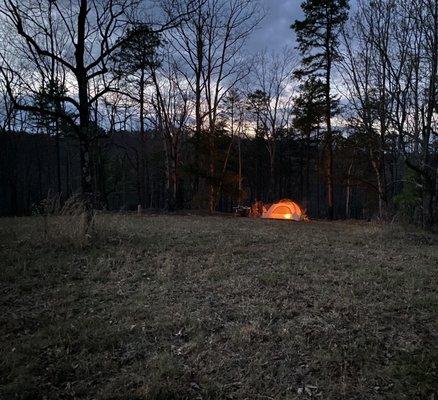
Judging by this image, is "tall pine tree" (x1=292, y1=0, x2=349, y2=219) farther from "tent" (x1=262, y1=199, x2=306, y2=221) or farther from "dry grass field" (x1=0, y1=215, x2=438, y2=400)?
"dry grass field" (x1=0, y1=215, x2=438, y2=400)

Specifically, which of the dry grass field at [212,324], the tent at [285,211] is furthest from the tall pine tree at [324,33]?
the dry grass field at [212,324]

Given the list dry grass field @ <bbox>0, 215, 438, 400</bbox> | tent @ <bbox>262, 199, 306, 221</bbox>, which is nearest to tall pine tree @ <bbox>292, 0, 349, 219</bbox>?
tent @ <bbox>262, 199, 306, 221</bbox>

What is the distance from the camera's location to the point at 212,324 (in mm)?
4684

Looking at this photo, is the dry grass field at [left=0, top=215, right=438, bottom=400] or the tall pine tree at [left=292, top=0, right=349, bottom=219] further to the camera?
the tall pine tree at [left=292, top=0, right=349, bottom=219]

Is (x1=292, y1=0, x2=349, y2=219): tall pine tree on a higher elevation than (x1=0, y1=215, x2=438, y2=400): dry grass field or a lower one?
higher

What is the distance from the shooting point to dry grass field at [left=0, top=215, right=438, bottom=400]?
11.5 feet

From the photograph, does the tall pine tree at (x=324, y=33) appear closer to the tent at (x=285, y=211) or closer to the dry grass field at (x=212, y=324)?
the tent at (x=285, y=211)

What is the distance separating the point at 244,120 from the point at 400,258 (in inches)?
1015

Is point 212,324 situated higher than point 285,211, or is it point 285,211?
point 285,211

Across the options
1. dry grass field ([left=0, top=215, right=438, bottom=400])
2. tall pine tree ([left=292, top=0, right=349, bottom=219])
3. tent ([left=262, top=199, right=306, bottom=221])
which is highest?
tall pine tree ([left=292, top=0, right=349, bottom=219])

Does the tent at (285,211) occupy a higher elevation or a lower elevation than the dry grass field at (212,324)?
higher

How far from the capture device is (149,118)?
1020 inches

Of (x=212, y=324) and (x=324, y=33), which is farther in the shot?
(x=324, y=33)

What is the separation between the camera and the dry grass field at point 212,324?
3.50 metres
